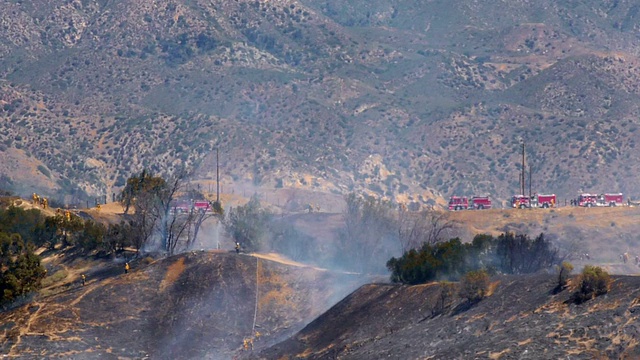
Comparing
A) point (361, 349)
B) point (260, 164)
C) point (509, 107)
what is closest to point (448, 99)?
point (509, 107)

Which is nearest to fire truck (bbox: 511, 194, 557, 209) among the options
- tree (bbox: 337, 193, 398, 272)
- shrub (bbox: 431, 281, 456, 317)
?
tree (bbox: 337, 193, 398, 272)

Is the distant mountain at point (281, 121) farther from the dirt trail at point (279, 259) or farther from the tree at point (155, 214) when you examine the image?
the dirt trail at point (279, 259)

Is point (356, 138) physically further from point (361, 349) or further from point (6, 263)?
point (361, 349)

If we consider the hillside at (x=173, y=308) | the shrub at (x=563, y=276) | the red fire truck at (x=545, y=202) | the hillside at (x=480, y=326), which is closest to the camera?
the hillside at (x=480, y=326)

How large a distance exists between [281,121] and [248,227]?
234ft

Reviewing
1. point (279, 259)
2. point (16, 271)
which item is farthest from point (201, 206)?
point (16, 271)

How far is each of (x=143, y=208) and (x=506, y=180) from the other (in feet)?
228

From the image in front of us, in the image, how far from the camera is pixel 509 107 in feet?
599

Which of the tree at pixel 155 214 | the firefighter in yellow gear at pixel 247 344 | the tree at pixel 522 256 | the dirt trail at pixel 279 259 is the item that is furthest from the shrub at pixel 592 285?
the tree at pixel 155 214

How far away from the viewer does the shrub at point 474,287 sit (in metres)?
65.5

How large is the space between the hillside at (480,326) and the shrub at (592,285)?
1.59ft

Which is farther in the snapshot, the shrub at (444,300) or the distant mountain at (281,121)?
the distant mountain at (281,121)

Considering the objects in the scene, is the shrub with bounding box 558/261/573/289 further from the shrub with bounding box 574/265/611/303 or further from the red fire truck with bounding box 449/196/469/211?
the red fire truck with bounding box 449/196/469/211

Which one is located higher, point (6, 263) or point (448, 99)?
point (448, 99)
